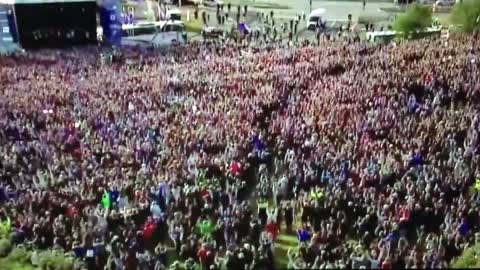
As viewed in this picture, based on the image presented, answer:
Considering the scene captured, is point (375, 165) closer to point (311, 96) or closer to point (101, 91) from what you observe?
point (311, 96)

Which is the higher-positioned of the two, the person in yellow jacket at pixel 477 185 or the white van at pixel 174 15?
the white van at pixel 174 15

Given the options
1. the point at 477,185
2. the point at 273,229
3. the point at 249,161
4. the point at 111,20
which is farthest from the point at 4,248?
the point at 111,20

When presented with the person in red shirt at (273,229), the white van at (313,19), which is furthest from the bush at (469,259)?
the white van at (313,19)

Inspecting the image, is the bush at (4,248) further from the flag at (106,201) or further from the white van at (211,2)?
the white van at (211,2)

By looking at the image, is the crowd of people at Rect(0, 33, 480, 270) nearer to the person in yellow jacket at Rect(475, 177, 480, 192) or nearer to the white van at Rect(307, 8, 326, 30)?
the person in yellow jacket at Rect(475, 177, 480, 192)

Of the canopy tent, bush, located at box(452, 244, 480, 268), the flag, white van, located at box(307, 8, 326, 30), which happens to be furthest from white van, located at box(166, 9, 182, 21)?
bush, located at box(452, 244, 480, 268)

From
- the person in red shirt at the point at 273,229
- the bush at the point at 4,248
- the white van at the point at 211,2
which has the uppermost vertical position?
the white van at the point at 211,2
